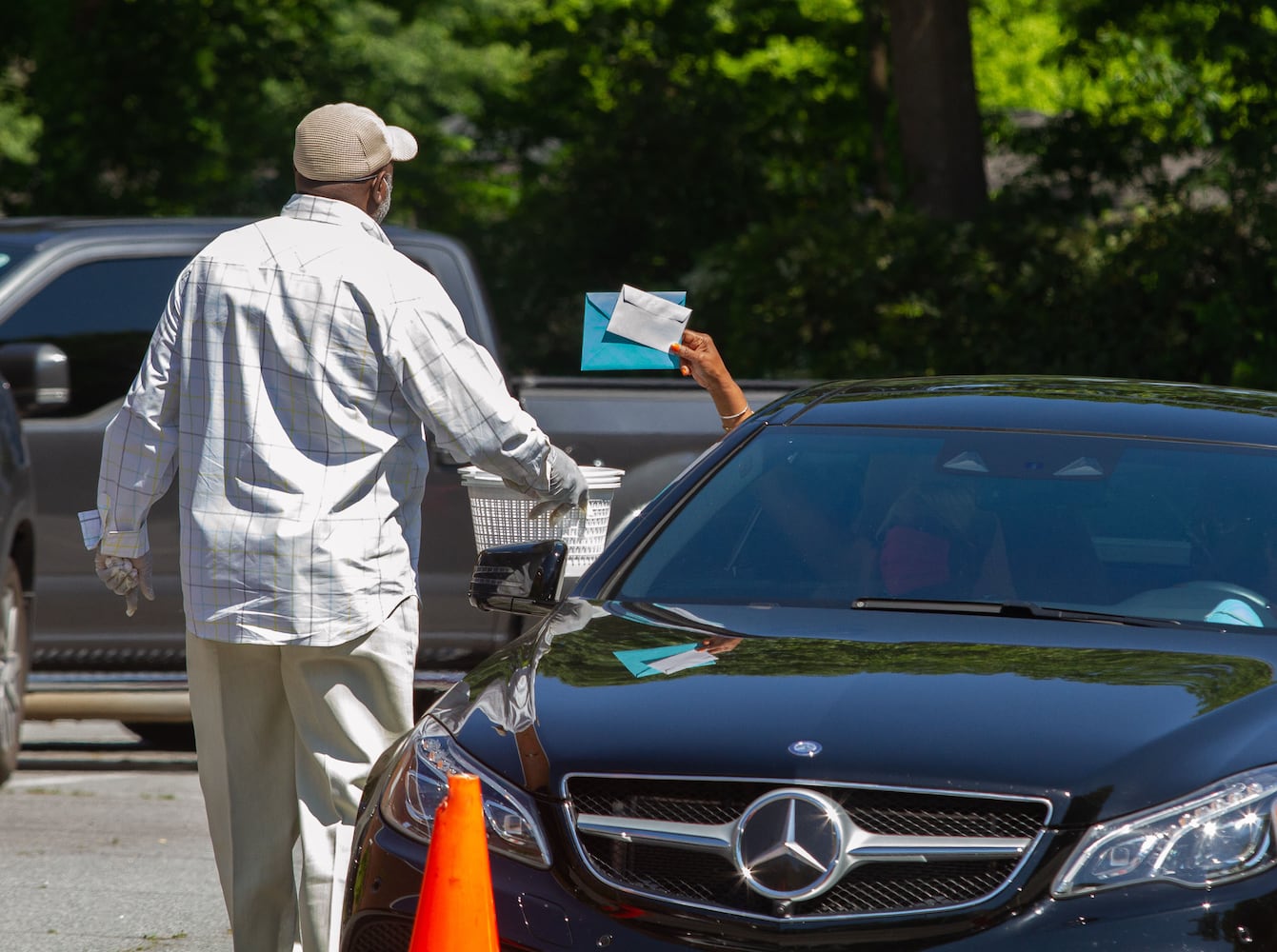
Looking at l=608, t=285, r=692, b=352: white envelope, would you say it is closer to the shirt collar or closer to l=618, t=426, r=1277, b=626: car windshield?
l=618, t=426, r=1277, b=626: car windshield

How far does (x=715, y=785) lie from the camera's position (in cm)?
308

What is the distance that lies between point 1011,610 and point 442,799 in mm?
1281

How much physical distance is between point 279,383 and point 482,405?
16.5 inches

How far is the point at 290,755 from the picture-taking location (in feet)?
13.6

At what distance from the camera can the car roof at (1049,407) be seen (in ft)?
14.5

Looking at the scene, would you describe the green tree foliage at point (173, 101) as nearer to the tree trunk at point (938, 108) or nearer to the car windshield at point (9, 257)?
the tree trunk at point (938, 108)

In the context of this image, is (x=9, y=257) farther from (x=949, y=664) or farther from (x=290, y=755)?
(x=949, y=664)

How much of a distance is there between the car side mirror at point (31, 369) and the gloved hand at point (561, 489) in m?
3.48

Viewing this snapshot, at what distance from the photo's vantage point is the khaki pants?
4.01 m

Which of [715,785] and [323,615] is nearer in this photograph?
[715,785]

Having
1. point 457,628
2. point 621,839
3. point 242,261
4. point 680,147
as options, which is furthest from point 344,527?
point 680,147

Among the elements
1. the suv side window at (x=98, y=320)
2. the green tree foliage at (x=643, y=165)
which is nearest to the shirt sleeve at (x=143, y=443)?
the suv side window at (x=98, y=320)

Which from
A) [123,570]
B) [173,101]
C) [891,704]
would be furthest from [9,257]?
[173,101]

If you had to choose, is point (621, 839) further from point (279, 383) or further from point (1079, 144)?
point (1079, 144)
